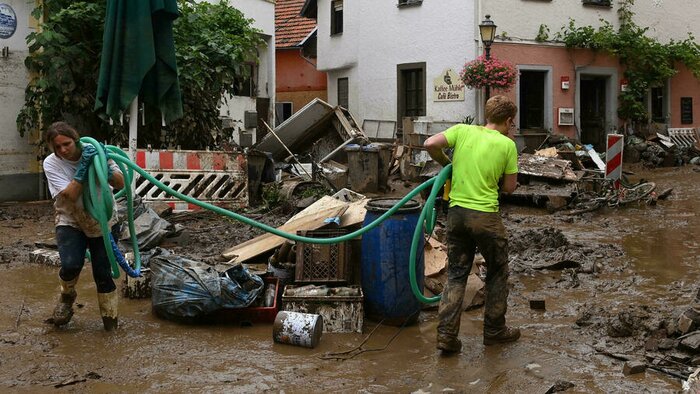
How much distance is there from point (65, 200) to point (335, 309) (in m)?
2.06

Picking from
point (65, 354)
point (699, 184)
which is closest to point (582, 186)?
point (699, 184)

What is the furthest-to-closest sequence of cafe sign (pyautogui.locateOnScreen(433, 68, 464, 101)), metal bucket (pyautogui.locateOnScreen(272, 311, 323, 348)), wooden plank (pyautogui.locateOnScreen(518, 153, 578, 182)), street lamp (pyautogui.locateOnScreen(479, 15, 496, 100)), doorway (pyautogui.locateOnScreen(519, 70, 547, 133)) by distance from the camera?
doorway (pyautogui.locateOnScreen(519, 70, 547, 133)) → cafe sign (pyautogui.locateOnScreen(433, 68, 464, 101)) → street lamp (pyautogui.locateOnScreen(479, 15, 496, 100)) → wooden plank (pyautogui.locateOnScreen(518, 153, 578, 182)) → metal bucket (pyautogui.locateOnScreen(272, 311, 323, 348))

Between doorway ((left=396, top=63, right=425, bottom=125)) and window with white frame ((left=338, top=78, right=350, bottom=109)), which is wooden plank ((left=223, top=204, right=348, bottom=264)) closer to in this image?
doorway ((left=396, top=63, right=425, bottom=125))

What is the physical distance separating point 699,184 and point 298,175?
8369 millimetres

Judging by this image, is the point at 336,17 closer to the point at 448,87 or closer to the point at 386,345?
the point at 448,87

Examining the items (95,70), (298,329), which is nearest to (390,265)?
(298,329)

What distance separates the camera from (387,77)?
22516mm

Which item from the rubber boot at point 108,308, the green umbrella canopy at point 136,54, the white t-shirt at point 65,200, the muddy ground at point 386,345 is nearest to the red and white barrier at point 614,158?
the muddy ground at point 386,345

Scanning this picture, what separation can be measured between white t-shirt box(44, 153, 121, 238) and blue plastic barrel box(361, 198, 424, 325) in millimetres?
2009

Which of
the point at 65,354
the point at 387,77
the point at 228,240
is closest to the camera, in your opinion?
the point at 65,354

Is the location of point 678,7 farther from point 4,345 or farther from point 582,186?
point 4,345

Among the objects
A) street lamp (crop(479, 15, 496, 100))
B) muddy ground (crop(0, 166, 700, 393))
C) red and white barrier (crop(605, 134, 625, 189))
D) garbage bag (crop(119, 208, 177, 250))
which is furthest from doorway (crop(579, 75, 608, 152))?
garbage bag (crop(119, 208, 177, 250))

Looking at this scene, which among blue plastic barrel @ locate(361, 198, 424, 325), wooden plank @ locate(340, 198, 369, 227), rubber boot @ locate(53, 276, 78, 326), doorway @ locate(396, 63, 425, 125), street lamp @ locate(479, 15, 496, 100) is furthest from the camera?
doorway @ locate(396, 63, 425, 125)

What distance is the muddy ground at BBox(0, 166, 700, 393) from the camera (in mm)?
4594
